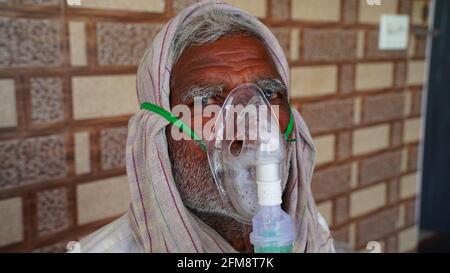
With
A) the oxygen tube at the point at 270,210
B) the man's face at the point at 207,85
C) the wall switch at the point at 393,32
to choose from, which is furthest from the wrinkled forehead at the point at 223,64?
the wall switch at the point at 393,32

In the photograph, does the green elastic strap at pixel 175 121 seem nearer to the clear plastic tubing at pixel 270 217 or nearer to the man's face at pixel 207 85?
the man's face at pixel 207 85

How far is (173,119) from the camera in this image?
66 centimetres

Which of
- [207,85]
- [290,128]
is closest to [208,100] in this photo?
[207,85]

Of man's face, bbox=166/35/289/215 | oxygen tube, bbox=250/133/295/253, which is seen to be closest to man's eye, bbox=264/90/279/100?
man's face, bbox=166/35/289/215

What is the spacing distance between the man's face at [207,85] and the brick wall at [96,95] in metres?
0.06

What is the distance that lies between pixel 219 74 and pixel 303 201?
23cm

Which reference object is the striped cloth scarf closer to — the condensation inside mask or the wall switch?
the condensation inside mask

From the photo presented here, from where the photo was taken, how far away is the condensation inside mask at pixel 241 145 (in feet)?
1.90

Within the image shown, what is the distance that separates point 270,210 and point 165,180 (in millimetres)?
161

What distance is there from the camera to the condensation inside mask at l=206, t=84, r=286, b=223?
58 cm

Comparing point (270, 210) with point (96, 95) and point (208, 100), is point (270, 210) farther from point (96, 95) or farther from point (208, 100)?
point (96, 95)

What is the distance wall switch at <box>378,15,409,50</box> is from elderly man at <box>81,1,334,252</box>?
11.0 inches
